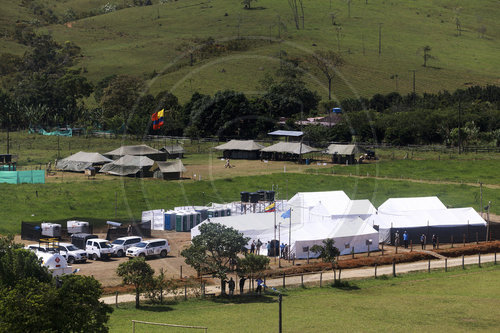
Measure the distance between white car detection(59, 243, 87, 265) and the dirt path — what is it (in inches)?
296

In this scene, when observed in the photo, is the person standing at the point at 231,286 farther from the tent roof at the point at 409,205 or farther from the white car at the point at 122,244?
the tent roof at the point at 409,205

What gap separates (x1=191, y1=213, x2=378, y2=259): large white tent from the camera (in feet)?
151

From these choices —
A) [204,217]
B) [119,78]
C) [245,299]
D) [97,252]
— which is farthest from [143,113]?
[245,299]

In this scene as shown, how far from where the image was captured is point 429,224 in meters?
51.4

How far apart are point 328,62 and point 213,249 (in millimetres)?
129273

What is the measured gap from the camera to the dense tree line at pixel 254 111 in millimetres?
111000

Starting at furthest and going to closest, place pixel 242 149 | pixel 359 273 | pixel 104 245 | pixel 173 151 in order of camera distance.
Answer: pixel 242 149
pixel 173 151
pixel 104 245
pixel 359 273

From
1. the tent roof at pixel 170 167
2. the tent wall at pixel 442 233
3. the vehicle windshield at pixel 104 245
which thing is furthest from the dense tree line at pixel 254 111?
the vehicle windshield at pixel 104 245

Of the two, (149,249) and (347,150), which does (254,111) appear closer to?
(347,150)

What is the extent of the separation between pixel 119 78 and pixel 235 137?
137 feet

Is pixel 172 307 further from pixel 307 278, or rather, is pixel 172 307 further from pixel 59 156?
pixel 59 156

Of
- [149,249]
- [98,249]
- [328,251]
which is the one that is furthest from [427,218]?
[98,249]

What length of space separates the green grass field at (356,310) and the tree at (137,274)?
1.10 metres

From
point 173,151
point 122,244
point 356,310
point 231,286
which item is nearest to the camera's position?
point 356,310
